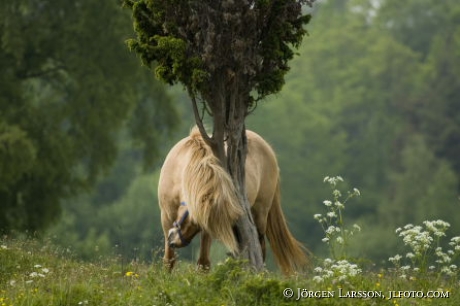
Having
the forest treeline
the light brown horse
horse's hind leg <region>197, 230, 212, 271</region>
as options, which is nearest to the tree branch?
the light brown horse

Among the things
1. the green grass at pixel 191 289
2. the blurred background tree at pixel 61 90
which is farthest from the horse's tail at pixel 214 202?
the blurred background tree at pixel 61 90

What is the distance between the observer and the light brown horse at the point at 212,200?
9.64m

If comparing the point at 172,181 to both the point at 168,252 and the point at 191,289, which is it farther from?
the point at 191,289

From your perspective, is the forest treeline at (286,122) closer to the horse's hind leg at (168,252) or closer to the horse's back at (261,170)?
the horse's hind leg at (168,252)

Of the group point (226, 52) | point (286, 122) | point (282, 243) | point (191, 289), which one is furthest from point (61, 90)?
point (286, 122)

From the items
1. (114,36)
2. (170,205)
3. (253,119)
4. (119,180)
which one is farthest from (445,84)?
(170,205)

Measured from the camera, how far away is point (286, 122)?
219 ft

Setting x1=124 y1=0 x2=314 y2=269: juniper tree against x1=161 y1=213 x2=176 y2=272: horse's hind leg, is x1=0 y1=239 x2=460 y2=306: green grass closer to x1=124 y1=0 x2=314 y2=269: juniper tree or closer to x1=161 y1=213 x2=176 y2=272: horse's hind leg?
x1=124 y1=0 x2=314 y2=269: juniper tree

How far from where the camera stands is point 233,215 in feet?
31.7

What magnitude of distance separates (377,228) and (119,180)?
14.6m

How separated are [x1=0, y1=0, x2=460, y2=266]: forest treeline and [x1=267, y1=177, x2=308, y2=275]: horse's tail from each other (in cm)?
76

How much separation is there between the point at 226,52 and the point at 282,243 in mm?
3119

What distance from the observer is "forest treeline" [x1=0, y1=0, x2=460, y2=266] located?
22.6 metres

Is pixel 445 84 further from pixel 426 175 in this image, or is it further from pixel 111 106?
pixel 111 106
